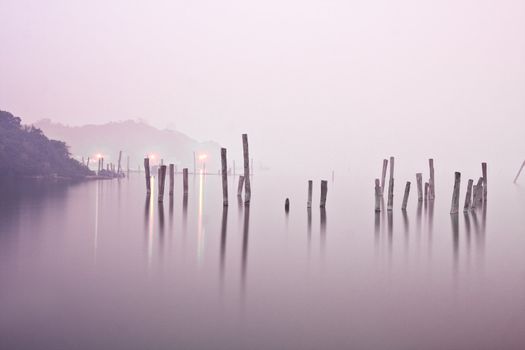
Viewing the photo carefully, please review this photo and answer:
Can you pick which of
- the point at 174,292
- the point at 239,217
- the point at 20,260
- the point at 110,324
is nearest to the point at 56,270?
the point at 20,260

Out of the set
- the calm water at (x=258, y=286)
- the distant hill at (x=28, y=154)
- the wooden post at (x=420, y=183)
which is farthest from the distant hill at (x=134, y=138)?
the calm water at (x=258, y=286)

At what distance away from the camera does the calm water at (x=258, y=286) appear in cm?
506

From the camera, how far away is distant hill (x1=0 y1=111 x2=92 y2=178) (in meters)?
42.1

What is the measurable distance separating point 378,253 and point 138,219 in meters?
9.29

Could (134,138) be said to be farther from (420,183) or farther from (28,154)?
(420,183)

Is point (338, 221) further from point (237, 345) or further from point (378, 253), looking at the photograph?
point (237, 345)

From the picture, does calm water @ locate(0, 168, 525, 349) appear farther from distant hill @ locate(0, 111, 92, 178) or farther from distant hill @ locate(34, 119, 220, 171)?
distant hill @ locate(34, 119, 220, 171)

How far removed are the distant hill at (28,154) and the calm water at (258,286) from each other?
3053 cm

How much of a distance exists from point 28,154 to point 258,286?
42503mm

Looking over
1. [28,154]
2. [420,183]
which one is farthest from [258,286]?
[28,154]

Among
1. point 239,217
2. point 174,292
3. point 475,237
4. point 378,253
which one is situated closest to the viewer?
point 174,292

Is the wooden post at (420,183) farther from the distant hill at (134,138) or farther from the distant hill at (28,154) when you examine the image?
the distant hill at (134,138)

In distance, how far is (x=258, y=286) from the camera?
24.3 ft

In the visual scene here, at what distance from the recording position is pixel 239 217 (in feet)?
58.9
